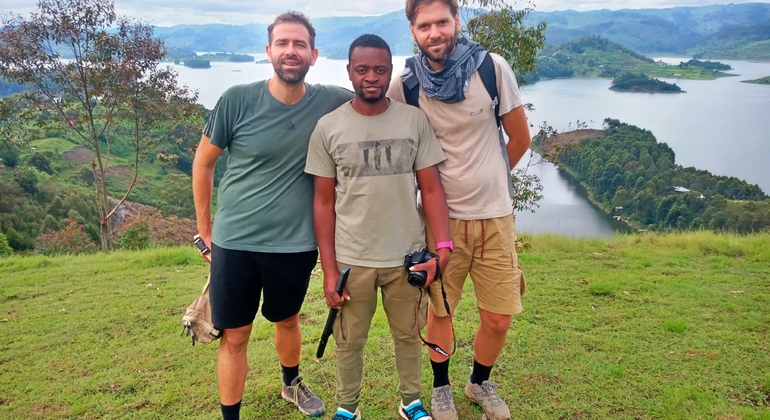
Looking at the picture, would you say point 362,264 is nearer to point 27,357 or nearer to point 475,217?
point 475,217

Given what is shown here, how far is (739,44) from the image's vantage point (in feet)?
404

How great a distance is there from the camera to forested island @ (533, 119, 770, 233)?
25797 mm

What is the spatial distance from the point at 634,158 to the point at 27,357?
42298 mm

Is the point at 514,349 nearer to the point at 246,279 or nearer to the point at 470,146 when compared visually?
the point at 470,146

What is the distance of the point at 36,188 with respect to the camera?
31172 mm

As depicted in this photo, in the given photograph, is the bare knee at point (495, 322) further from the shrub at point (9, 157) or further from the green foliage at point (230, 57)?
the green foliage at point (230, 57)

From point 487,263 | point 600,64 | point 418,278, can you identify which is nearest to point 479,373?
point 487,263

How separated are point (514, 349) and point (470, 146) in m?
1.87

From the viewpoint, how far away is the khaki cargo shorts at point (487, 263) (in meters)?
2.62

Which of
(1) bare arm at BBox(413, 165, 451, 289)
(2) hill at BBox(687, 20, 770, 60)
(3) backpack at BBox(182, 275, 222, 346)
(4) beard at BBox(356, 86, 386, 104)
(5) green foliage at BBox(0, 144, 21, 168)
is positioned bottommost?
(5) green foliage at BBox(0, 144, 21, 168)

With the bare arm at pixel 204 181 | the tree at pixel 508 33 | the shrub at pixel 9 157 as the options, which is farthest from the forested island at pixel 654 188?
the shrub at pixel 9 157

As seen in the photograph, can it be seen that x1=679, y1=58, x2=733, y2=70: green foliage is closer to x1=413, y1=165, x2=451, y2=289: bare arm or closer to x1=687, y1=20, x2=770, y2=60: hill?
x1=687, y1=20, x2=770, y2=60: hill

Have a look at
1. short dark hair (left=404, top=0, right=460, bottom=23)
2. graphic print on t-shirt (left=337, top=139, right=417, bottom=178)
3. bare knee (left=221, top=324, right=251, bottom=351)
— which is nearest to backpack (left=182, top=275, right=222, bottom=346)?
bare knee (left=221, top=324, right=251, bottom=351)

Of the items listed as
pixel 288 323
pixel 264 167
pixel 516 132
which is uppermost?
pixel 516 132
